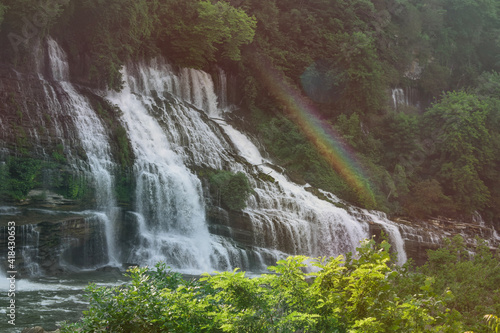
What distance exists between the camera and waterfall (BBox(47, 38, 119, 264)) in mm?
14180

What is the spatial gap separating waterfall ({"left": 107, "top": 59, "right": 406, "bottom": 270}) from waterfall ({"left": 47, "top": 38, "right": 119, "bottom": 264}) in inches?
33.8

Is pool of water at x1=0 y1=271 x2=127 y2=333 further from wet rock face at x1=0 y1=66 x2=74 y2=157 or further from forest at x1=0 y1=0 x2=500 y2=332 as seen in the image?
wet rock face at x1=0 y1=66 x2=74 y2=157

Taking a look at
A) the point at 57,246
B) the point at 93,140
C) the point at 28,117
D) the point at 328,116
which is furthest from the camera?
the point at 328,116

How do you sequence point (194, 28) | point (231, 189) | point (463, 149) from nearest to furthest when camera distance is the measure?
point (231, 189) < point (194, 28) < point (463, 149)

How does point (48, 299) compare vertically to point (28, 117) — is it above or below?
below

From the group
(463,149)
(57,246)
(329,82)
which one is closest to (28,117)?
(57,246)

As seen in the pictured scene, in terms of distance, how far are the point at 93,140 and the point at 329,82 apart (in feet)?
50.3

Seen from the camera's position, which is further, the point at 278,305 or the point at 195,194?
the point at 195,194

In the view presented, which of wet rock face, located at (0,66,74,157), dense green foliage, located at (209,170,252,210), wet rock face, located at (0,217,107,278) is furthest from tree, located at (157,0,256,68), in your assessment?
wet rock face, located at (0,217,107,278)

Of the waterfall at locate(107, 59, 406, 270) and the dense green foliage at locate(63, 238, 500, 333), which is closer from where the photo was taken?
the dense green foliage at locate(63, 238, 500, 333)

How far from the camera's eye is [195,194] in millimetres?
16062

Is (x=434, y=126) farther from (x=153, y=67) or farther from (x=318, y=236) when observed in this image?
(x=153, y=67)

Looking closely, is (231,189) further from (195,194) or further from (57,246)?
(57,246)

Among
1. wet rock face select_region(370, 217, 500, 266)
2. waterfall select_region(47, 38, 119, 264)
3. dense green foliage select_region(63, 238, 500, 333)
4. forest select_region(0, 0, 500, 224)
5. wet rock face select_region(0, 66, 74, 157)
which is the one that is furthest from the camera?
wet rock face select_region(370, 217, 500, 266)
